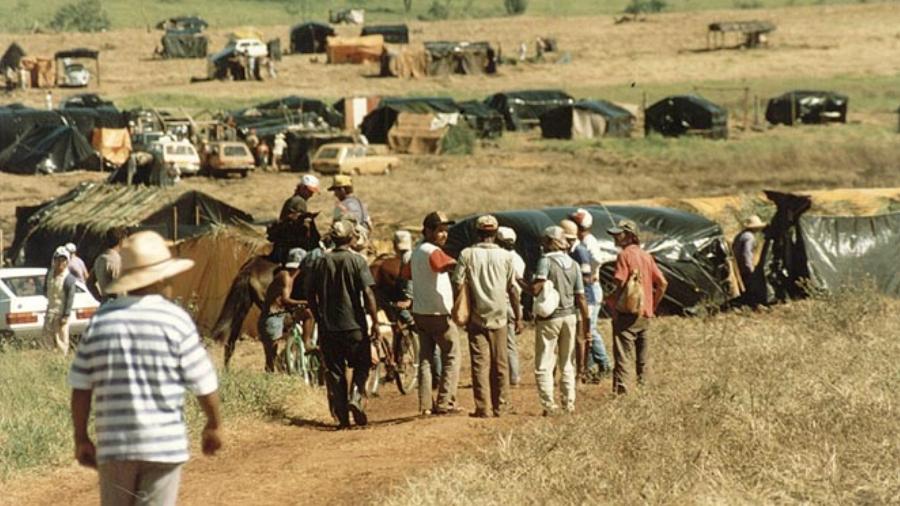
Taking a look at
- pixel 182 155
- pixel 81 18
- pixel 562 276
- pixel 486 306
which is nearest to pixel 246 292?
pixel 486 306

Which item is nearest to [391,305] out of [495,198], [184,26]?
[495,198]

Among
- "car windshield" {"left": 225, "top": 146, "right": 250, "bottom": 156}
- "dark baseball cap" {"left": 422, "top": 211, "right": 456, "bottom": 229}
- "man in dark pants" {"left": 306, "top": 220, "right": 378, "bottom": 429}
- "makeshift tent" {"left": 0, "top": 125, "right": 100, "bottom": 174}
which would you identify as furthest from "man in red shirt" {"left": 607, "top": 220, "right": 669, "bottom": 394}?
"makeshift tent" {"left": 0, "top": 125, "right": 100, "bottom": 174}

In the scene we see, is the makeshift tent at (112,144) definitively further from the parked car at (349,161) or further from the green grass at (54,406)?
the green grass at (54,406)

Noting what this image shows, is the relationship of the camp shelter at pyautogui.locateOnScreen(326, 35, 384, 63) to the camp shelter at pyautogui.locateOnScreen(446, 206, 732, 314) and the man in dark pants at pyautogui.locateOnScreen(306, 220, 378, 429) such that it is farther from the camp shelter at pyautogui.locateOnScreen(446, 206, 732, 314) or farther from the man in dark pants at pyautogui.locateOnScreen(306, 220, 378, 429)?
the man in dark pants at pyautogui.locateOnScreen(306, 220, 378, 429)

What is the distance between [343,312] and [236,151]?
1279 inches

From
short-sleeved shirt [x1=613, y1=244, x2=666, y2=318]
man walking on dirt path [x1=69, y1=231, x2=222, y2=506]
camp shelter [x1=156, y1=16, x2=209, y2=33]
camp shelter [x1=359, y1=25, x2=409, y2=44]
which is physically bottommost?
camp shelter [x1=359, y1=25, x2=409, y2=44]

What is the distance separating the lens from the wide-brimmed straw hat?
6.73 metres

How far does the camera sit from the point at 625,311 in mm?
13742

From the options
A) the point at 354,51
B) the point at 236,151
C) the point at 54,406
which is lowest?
the point at 236,151

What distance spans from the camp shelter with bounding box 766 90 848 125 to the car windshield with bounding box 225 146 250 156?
59.1 feet

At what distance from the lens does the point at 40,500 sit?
1030 centimetres

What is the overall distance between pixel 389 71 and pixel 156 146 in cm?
2872

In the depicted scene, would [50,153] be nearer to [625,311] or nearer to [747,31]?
[625,311]

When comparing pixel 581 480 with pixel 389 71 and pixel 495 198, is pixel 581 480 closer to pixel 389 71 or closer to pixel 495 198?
pixel 495 198
